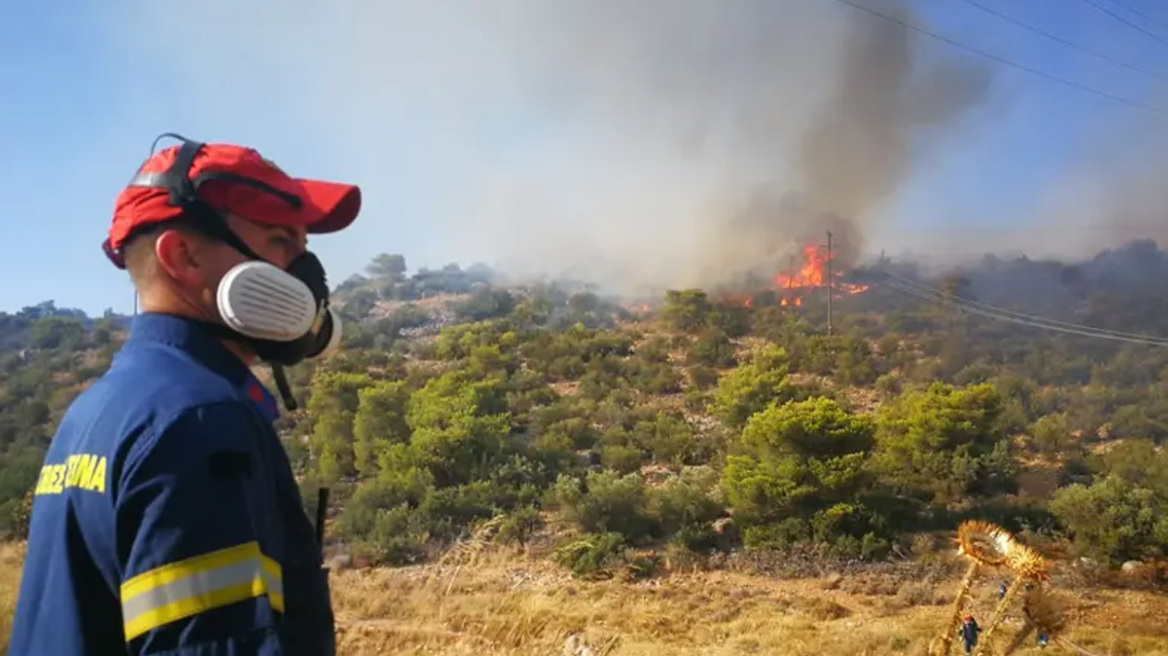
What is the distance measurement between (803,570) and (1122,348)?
79.0ft

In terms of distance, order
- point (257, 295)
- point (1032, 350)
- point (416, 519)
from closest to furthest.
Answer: point (257, 295), point (416, 519), point (1032, 350)

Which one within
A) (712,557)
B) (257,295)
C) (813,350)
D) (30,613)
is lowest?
(712,557)

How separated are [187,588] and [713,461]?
51.2 feet

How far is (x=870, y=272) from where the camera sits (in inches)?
1972

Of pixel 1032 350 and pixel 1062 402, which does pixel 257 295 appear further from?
pixel 1032 350

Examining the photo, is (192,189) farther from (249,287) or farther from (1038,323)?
(1038,323)

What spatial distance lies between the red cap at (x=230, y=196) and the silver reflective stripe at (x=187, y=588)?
60 centimetres

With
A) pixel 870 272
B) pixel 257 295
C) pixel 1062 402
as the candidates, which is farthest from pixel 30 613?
pixel 870 272

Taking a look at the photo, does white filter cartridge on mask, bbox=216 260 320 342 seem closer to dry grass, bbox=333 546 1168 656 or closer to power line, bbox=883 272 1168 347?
dry grass, bbox=333 546 1168 656

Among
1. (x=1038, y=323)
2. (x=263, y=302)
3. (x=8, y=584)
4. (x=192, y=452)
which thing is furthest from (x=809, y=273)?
(x=192, y=452)

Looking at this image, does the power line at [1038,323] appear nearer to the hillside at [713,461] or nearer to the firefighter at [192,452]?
the hillside at [713,461]

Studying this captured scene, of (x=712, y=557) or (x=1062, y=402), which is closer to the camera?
(x=712, y=557)

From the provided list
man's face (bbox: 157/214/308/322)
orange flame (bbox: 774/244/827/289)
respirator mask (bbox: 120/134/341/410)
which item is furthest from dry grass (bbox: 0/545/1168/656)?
orange flame (bbox: 774/244/827/289)

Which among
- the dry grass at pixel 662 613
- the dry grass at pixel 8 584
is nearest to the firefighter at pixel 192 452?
the dry grass at pixel 8 584
